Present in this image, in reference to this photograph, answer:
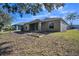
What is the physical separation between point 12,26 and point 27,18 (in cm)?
29

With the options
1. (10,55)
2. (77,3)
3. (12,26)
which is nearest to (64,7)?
(77,3)

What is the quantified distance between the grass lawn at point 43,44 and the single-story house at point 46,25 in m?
0.08

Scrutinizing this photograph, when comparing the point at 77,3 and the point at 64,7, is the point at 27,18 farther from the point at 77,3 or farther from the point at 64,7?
the point at 77,3

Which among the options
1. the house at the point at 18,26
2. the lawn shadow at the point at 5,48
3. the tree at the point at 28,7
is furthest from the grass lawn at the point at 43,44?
the tree at the point at 28,7

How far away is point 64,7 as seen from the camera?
3369 mm

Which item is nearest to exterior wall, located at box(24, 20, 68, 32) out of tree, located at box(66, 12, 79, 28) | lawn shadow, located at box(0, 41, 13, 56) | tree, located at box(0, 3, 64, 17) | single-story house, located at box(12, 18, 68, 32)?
single-story house, located at box(12, 18, 68, 32)

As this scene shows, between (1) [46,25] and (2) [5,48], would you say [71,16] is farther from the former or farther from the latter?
(2) [5,48]

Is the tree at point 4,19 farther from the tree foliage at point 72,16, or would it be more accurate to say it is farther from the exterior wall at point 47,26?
the tree foliage at point 72,16

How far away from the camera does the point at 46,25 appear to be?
3477 mm

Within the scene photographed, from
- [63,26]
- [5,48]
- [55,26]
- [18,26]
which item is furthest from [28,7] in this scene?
[5,48]

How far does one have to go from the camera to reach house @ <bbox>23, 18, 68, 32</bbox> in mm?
3428

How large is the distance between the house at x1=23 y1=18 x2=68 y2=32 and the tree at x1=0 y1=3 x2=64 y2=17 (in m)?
0.16

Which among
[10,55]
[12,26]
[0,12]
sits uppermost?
[0,12]

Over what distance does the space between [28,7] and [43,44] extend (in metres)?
0.65
